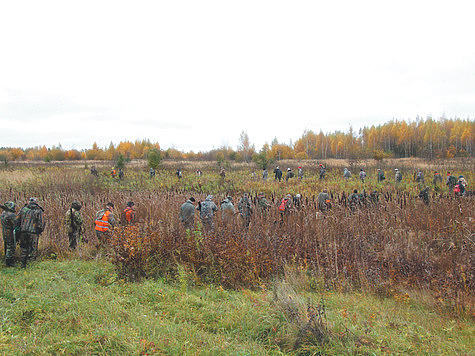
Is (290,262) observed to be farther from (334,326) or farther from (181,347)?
(181,347)

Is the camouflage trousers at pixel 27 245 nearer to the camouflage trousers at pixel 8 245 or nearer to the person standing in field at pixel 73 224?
the camouflage trousers at pixel 8 245

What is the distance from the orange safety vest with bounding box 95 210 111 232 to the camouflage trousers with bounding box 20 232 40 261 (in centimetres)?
144

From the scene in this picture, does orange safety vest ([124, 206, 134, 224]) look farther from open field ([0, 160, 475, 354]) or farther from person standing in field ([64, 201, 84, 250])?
person standing in field ([64, 201, 84, 250])

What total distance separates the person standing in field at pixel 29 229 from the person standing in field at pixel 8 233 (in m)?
0.15

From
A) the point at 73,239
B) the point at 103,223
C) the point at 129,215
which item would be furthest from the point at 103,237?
the point at 129,215

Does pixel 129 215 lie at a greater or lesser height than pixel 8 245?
greater

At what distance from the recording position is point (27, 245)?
672 centimetres

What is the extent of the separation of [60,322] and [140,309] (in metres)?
0.96

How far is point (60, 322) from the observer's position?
3.68 m

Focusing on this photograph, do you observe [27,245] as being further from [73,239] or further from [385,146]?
[385,146]

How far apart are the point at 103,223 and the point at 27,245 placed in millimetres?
1740

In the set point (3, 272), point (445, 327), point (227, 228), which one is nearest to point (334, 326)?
point (445, 327)

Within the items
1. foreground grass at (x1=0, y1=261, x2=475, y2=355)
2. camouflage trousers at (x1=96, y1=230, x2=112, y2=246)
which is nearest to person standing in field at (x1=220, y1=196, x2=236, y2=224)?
foreground grass at (x1=0, y1=261, x2=475, y2=355)

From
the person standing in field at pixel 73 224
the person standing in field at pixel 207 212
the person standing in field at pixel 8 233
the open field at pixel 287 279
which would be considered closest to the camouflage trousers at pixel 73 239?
the person standing in field at pixel 73 224
